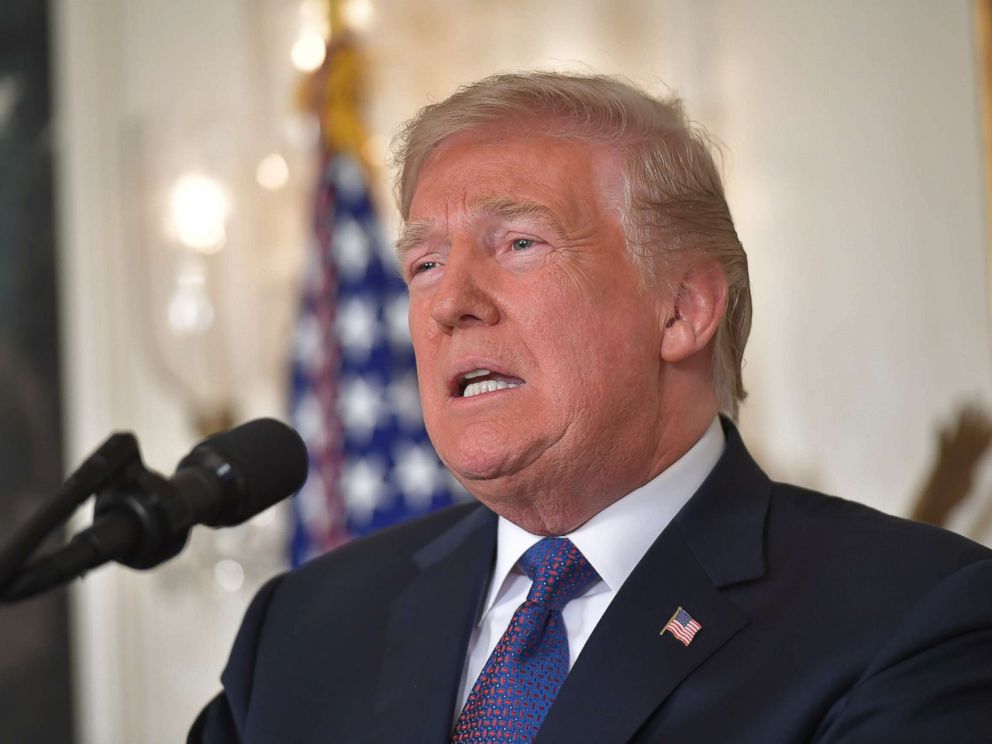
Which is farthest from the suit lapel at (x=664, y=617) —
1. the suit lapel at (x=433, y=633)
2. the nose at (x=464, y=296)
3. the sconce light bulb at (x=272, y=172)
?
the sconce light bulb at (x=272, y=172)

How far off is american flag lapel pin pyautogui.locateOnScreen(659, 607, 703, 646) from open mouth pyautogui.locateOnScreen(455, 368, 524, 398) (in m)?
0.40

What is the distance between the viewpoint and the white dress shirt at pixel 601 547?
179 cm

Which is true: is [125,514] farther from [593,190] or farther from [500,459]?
[593,190]

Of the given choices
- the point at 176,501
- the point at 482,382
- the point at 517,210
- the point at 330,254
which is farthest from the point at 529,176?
the point at 330,254

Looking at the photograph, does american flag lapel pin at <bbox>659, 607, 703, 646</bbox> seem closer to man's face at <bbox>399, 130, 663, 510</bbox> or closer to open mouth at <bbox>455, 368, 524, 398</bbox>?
man's face at <bbox>399, 130, 663, 510</bbox>

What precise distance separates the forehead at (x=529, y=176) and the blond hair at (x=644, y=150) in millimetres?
23

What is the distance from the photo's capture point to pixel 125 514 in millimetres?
1190

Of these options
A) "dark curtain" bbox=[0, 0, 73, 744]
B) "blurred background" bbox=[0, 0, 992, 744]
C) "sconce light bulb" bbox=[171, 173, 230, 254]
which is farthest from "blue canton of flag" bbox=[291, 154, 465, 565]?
"dark curtain" bbox=[0, 0, 73, 744]

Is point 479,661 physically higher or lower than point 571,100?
lower

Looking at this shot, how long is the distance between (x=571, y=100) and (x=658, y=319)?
14.8 inches

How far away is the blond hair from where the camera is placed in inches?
75.0

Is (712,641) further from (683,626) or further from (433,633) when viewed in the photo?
(433,633)

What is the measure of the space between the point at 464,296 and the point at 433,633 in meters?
0.54

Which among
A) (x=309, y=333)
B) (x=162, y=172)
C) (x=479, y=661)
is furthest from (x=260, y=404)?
(x=479, y=661)
